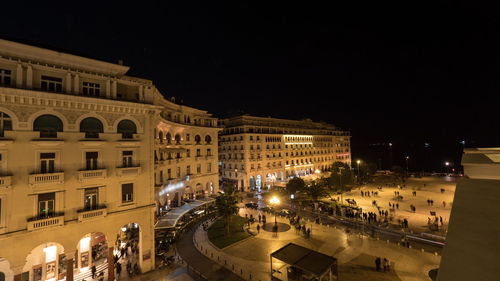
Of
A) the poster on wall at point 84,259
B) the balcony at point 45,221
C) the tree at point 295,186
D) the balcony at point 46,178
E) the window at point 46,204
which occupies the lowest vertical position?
the poster on wall at point 84,259

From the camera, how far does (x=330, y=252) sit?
2414 centimetres

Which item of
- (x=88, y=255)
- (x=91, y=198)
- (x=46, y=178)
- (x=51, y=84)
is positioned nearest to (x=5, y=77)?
(x=51, y=84)

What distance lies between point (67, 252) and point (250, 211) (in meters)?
28.3

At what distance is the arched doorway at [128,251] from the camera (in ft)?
72.8

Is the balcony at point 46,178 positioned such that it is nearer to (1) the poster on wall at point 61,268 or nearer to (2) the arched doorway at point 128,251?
(2) the arched doorway at point 128,251

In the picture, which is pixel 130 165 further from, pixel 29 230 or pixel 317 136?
pixel 317 136

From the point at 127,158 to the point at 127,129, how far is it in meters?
2.96

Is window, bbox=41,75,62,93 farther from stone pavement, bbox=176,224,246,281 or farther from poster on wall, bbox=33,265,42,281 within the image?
stone pavement, bbox=176,224,246,281

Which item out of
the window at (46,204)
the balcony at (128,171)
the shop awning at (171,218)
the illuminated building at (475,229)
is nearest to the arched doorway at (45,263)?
the window at (46,204)

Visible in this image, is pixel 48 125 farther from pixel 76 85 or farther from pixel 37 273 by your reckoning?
pixel 37 273

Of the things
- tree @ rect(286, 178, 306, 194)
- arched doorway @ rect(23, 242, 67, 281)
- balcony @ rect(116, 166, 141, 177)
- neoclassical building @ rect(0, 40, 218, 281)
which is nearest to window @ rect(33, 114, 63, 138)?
neoclassical building @ rect(0, 40, 218, 281)

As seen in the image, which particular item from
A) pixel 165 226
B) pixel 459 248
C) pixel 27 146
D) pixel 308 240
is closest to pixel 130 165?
pixel 27 146

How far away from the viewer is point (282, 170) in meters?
70.9

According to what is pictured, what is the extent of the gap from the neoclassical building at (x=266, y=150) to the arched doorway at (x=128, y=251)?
35072 mm
